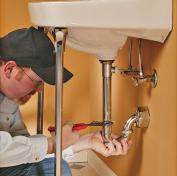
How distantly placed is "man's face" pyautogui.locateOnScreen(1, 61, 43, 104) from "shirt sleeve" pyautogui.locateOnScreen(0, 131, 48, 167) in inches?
6.6

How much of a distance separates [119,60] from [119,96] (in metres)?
0.14

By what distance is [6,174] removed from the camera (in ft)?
4.18

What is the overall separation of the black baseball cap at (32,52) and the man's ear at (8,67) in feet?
0.04

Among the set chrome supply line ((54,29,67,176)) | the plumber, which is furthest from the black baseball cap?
chrome supply line ((54,29,67,176))

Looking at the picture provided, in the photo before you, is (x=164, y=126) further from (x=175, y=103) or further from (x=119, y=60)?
(x=119, y=60)

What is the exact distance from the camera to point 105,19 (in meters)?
0.93

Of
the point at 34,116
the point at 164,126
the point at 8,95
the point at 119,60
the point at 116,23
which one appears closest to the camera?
the point at 116,23

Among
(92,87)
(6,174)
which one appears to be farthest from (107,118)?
(92,87)

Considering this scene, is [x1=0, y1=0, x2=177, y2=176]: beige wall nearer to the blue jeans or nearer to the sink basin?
the sink basin

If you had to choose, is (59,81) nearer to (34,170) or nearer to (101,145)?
(101,145)

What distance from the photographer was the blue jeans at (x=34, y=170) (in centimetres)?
128

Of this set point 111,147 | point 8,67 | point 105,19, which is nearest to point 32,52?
point 8,67

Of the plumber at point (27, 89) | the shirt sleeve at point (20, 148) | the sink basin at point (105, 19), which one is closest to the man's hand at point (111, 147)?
the plumber at point (27, 89)

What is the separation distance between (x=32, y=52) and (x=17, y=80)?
0.35 ft
